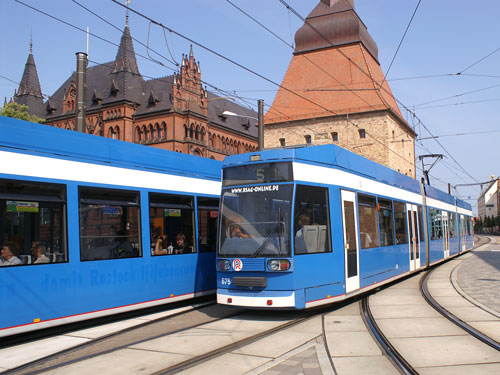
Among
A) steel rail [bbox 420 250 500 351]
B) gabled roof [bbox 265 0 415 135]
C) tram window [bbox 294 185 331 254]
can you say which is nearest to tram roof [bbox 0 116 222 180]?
tram window [bbox 294 185 331 254]

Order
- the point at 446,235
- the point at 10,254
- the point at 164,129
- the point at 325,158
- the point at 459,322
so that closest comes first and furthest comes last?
1. the point at 10,254
2. the point at 459,322
3. the point at 325,158
4. the point at 446,235
5. the point at 164,129

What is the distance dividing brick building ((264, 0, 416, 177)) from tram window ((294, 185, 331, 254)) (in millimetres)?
44495

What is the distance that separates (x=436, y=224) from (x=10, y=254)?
15.8 meters

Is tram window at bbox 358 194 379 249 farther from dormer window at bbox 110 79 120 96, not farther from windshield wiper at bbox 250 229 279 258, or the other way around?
dormer window at bbox 110 79 120 96

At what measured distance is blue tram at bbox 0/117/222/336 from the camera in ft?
23.4

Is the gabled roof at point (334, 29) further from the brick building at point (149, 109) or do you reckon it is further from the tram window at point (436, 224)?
the tram window at point (436, 224)

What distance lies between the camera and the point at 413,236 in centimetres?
1513

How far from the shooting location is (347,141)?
55.6 meters

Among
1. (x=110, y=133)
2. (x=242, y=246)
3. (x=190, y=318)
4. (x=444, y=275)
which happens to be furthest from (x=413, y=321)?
(x=110, y=133)

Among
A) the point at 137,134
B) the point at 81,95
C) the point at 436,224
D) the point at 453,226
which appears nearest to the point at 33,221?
the point at 81,95

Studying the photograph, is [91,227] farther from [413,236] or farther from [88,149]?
[413,236]

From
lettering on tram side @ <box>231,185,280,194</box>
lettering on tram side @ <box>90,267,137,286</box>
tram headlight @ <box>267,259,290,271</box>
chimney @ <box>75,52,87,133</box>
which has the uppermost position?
chimney @ <box>75,52,87,133</box>

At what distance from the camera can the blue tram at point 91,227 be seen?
281 inches

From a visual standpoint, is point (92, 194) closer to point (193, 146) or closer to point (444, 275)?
point (444, 275)
